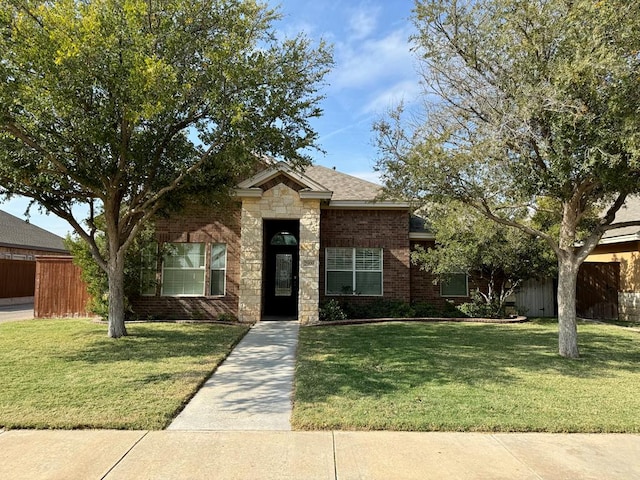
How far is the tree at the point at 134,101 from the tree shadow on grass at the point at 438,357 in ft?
14.8

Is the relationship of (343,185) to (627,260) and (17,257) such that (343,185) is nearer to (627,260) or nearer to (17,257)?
(627,260)

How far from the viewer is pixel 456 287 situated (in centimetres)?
1636

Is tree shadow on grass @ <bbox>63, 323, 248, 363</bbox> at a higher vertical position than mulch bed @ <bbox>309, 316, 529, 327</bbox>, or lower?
lower

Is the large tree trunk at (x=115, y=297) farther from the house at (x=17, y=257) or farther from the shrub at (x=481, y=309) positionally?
the house at (x=17, y=257)

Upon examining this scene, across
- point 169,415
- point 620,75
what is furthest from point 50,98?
point 620,75

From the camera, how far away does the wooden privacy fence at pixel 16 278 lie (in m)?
24.2

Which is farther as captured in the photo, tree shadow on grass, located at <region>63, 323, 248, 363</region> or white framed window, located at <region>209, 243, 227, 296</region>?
white framed window, located at <region>209, 243, 227, 296</region>

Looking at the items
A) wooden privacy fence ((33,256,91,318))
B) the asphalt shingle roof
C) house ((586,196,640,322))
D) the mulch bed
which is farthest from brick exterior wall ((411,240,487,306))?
wooden privacy fence ((33,256,91,318))

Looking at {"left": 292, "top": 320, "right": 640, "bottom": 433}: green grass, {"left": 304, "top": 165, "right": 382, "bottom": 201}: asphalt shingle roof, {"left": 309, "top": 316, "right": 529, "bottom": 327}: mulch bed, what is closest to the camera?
{"left": 292, "top": 320, "right": 640, "bottom": 433}: green grass

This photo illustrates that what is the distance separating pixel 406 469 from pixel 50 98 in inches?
316

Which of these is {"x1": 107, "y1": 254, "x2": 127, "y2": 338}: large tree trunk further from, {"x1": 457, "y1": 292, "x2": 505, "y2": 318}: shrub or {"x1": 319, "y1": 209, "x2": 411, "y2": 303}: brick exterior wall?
{"x1": 457, "y1": 292, "x2": 505, "y2": 318}: shrub

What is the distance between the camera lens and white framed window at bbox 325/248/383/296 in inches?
616

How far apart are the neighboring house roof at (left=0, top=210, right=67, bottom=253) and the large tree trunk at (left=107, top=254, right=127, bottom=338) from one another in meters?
16.1

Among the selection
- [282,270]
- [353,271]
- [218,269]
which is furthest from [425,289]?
[218,269]
